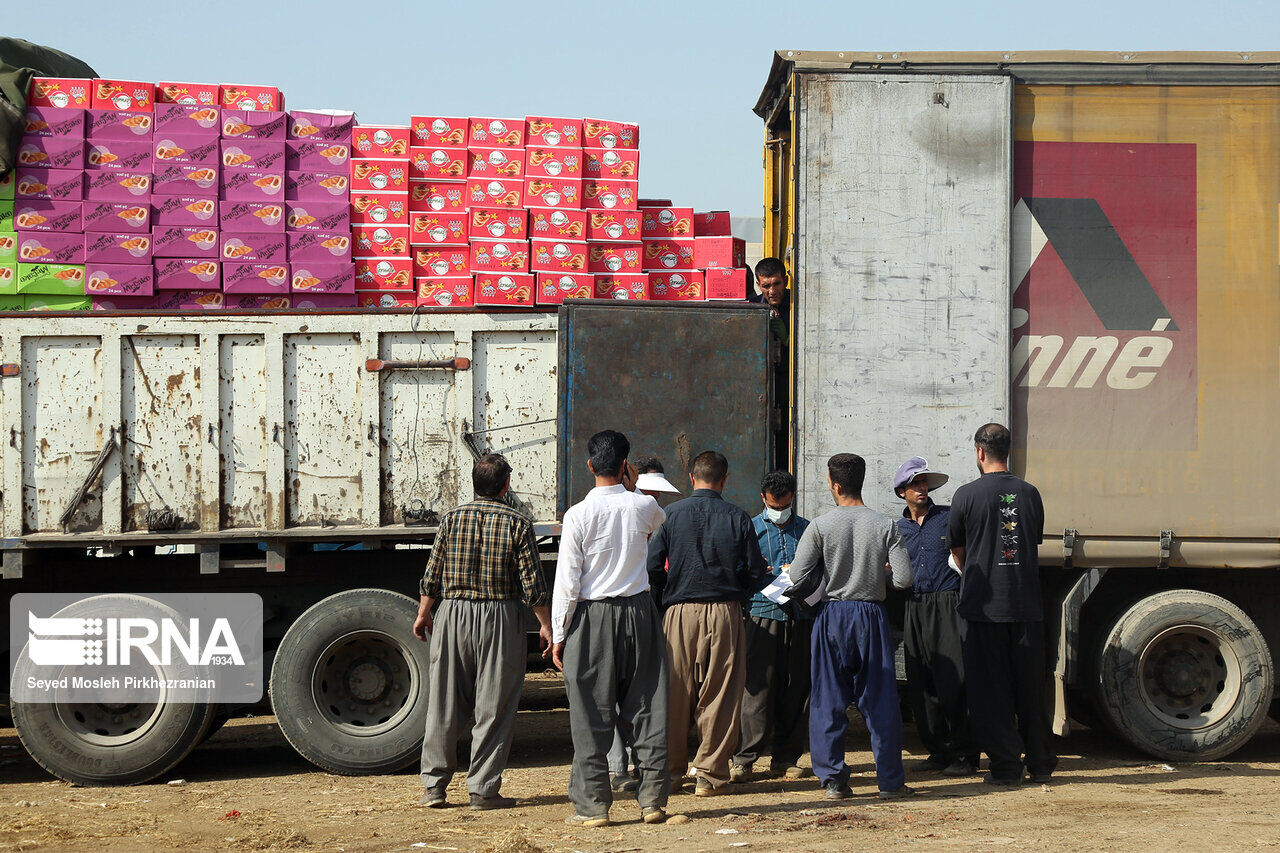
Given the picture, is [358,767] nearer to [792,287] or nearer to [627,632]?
[627,632]

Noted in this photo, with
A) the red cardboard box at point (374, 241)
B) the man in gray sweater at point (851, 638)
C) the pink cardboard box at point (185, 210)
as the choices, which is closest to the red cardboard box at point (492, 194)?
the red cardboard box at point (374, 241)

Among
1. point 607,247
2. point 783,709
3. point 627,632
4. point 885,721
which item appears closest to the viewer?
point 627,632

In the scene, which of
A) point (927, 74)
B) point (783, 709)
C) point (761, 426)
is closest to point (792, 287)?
point (761, 426)

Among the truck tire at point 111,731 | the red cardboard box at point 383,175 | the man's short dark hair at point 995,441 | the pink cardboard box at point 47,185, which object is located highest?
the red cardboard box at point 383,175

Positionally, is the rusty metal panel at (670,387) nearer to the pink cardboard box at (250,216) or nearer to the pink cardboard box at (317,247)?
the pink cardboard box at (317,247)

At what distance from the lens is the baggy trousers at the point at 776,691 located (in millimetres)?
6891

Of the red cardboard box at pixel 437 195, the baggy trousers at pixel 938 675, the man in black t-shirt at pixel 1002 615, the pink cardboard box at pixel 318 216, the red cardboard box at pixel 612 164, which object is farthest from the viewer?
the red cardboard box at pixel 612 164

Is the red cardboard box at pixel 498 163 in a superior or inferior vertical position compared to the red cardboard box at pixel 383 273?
superior

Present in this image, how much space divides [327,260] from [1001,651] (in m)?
4.46

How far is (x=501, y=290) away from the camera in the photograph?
291 inches

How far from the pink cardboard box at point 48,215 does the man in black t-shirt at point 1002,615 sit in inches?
208

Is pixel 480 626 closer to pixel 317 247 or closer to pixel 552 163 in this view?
pixel 317 247

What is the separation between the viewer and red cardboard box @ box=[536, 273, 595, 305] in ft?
24.3

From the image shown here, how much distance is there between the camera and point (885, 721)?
644cm
